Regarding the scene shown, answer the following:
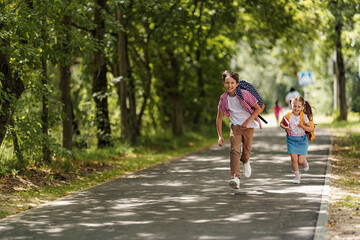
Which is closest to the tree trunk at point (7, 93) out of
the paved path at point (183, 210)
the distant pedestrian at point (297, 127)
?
the paved path at point (183, 210)

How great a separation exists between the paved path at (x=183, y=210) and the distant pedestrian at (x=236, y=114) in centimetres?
50

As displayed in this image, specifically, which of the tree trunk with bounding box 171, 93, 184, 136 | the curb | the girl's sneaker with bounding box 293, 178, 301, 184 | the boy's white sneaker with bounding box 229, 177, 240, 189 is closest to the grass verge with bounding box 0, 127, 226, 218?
the boy's white sneaker with bounding box 229, 177, 240, 189

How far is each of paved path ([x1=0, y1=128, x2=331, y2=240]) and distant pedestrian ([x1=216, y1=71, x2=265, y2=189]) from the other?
0.50 meters

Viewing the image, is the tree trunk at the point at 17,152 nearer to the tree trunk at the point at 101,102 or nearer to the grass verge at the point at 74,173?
the grass verge at the point at 74,173

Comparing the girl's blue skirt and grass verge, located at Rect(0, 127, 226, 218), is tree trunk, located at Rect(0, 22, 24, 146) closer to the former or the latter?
grass verge, located at Rect(0, 127, 226, 218)

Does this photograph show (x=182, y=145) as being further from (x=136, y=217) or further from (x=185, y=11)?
(x=136, y=217)

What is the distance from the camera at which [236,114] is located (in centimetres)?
941

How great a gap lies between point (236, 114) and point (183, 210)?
2.21 metres

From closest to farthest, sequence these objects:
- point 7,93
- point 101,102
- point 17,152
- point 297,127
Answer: point 297,127
point 7,93
point 17,152
point 101,102

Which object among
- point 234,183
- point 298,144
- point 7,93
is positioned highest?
point 7,93

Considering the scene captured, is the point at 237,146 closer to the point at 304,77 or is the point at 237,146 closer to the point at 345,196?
the point at 345,196

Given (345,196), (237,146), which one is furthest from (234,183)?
(345,196)

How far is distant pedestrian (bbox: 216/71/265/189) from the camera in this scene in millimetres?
9180

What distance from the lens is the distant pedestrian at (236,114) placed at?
361 inches
